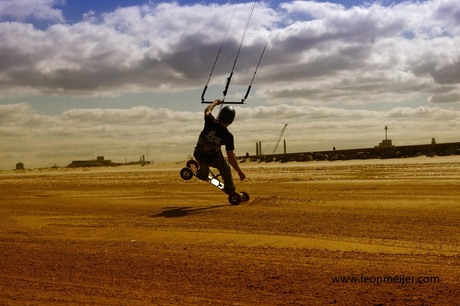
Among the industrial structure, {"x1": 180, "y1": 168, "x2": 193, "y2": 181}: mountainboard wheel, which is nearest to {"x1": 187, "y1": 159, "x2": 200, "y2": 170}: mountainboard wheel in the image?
{"x1": 180, "y1": 168, "x2": 193, "y2": 181}: mountainboard wheel

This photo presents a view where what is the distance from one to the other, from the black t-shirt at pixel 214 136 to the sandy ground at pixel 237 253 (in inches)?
49.9

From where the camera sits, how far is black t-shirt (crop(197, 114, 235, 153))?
471 inches

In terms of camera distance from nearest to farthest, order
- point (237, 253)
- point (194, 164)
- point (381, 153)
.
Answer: point (237, 253), point (194, 164), point (381, 153)

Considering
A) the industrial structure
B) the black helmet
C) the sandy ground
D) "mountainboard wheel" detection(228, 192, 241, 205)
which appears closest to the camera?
the sandy ground

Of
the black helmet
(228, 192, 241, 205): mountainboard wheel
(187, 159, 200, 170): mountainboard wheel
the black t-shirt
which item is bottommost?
(228, 192, 241, 205): mountainboard wheel

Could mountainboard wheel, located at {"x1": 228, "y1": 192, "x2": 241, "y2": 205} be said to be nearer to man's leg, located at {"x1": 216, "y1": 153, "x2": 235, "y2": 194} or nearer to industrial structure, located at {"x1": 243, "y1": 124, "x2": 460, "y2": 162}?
man's leg, located at {"x1": 216, "y1": 153, "x2": 235, "y2": 194}

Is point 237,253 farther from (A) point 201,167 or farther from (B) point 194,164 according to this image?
(B) point 194,164

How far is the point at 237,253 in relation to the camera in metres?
7.60

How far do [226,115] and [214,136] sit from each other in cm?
49

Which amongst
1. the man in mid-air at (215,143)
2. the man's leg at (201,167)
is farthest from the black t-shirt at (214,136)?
the man's leg at (201,167)

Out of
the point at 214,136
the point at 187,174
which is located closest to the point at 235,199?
the point at 187,174

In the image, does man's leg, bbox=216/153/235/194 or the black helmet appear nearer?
the black helmet

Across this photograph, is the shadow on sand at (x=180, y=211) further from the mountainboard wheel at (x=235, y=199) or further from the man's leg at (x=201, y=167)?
the man's leg at (x=201, y=167)

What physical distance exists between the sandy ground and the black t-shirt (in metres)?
1.27
